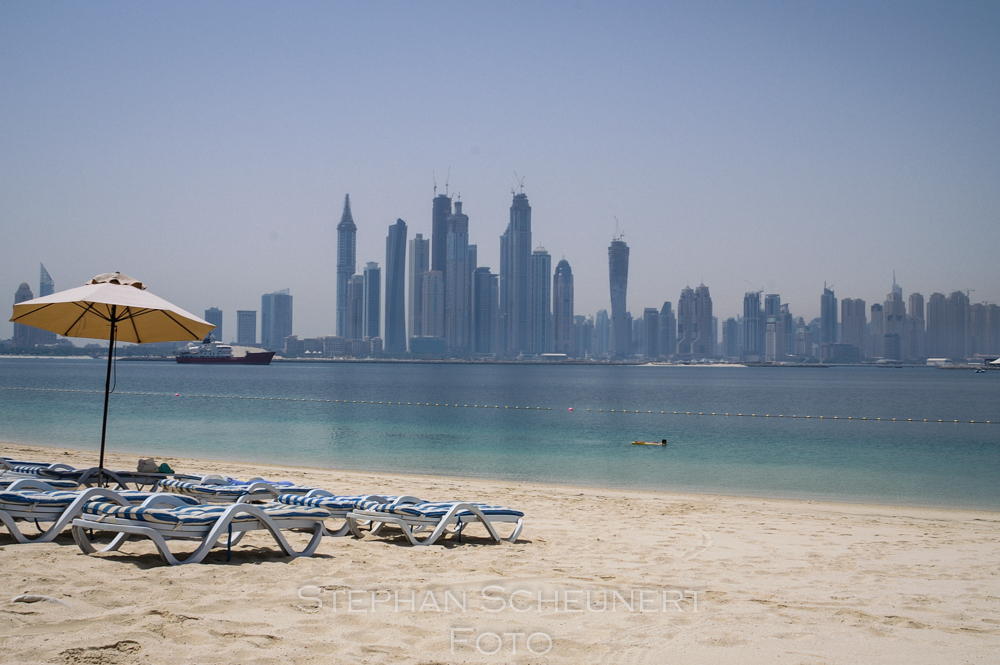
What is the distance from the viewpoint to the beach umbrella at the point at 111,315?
7438mm

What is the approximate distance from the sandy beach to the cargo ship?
5510 inches

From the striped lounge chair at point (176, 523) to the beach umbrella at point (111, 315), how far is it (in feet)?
8.37

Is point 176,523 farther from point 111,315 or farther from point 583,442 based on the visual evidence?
point 583,442

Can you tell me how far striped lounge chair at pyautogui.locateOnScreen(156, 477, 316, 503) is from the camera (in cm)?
718

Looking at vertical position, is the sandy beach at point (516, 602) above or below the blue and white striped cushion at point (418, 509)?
below

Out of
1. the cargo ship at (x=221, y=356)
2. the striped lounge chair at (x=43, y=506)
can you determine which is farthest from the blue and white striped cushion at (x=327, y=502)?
the cargo ship at (x=221, y=356)

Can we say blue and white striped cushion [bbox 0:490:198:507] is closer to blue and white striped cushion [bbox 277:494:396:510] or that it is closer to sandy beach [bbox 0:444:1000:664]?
sandy beach [bbox 0:444:1000:664]

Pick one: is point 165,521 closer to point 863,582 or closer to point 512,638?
point 512,638

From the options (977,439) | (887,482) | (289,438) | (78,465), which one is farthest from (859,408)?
(78,465)

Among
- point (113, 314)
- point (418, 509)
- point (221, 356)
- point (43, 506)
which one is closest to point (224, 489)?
point (43, 506)

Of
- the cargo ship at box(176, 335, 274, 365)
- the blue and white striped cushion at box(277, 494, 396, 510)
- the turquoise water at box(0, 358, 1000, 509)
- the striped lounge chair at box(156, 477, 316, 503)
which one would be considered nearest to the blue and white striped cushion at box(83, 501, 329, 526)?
the blue and white striped cushion at box(277, 494, 396, 510)

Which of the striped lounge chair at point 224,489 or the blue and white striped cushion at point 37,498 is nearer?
the blue and white striped cushion at point 37,498

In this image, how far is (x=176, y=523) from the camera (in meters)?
5.18

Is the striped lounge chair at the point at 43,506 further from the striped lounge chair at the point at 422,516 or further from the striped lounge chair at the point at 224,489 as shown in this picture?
the striped lounge chair at the point at 422,516
